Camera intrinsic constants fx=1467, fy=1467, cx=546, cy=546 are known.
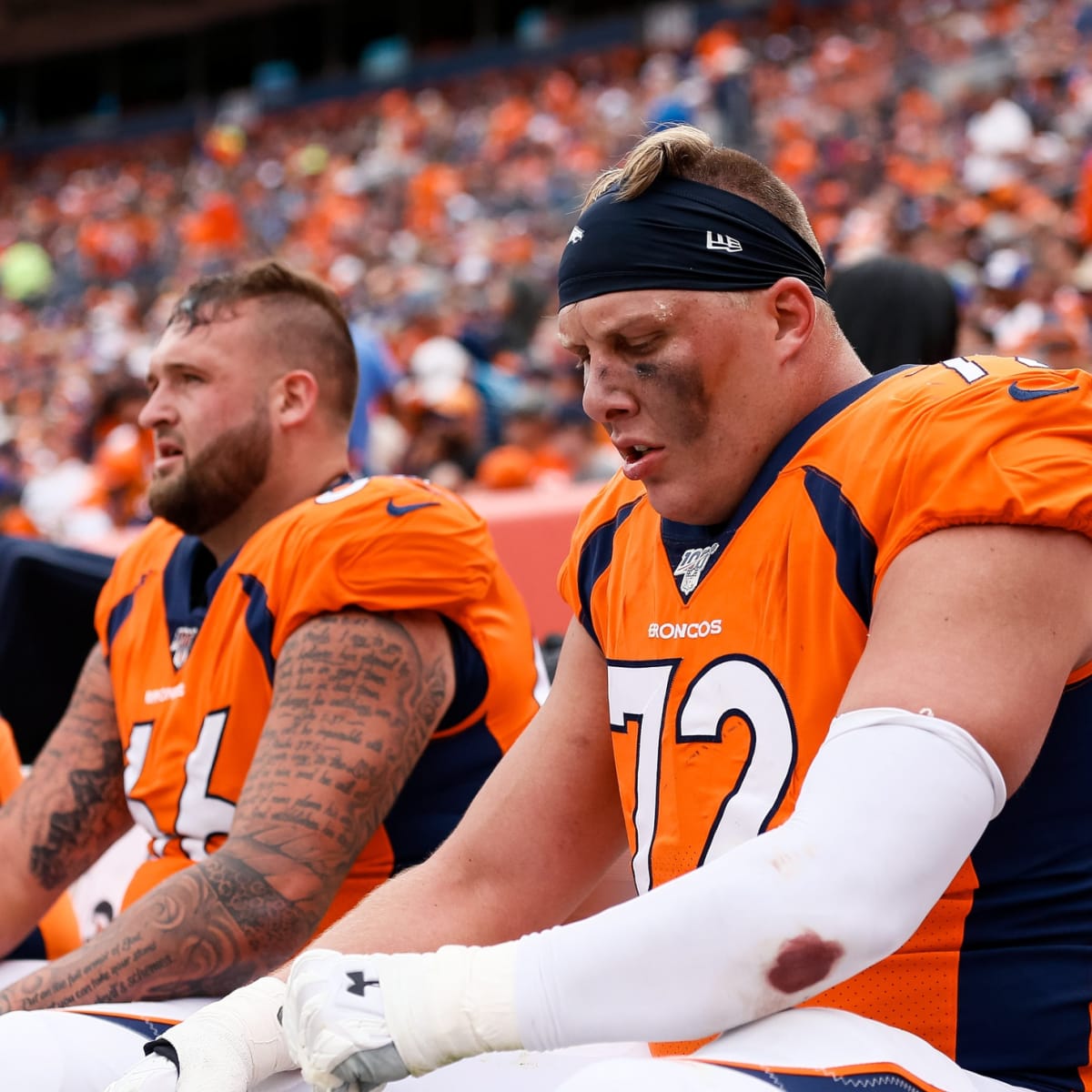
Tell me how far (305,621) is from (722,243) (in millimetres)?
1175

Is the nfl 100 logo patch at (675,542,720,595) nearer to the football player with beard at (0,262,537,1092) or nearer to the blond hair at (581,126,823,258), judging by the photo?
the blond hair at (581,126,823,258)

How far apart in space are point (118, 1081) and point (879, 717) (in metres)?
1.02

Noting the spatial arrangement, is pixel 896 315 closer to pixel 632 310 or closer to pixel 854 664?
pixel 632 310

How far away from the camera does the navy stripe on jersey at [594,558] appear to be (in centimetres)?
204

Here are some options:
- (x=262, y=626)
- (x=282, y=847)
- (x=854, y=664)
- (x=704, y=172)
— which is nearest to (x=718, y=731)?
(x=854, y=664)

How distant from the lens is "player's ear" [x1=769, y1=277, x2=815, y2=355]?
180 centimetres

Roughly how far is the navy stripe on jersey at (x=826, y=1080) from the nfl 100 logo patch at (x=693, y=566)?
0.61 m

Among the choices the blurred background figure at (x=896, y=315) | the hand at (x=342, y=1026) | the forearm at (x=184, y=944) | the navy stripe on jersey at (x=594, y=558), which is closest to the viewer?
the hand at (x=342, y=1026)

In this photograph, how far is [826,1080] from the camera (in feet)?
4.42

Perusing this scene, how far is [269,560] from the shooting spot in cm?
271

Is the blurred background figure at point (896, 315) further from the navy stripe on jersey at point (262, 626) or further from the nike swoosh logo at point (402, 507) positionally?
the navy stripe on jersey at point (262, 626)

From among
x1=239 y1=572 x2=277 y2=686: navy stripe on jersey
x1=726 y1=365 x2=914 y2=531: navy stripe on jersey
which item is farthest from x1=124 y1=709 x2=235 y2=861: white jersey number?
x1=726 y1=365 x2=914 y2=531: navy stripe on jersey

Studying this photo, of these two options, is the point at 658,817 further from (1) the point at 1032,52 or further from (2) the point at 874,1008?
(1) the point at 1032,52

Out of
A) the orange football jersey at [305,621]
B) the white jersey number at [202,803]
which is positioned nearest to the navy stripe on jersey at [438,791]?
the orange football jersey at [305,621]
